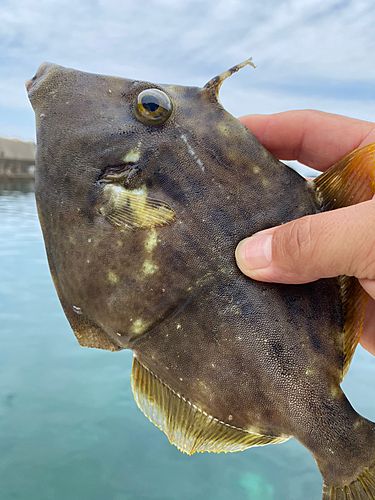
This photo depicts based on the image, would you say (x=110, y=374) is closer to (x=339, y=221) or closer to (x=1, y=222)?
(x=339, y=221)

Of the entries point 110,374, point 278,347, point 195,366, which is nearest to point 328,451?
point 278,347

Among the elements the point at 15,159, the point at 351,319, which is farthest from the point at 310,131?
the point at 15,159

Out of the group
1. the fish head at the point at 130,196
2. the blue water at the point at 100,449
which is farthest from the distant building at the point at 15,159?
the fish head at the point at 130,196

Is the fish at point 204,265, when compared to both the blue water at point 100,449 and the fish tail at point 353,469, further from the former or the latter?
the blue water at point 100,449

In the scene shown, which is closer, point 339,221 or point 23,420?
point 339,221

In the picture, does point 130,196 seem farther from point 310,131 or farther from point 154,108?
point 310,131

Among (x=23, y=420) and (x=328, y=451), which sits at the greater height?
(x=328, y=451)
